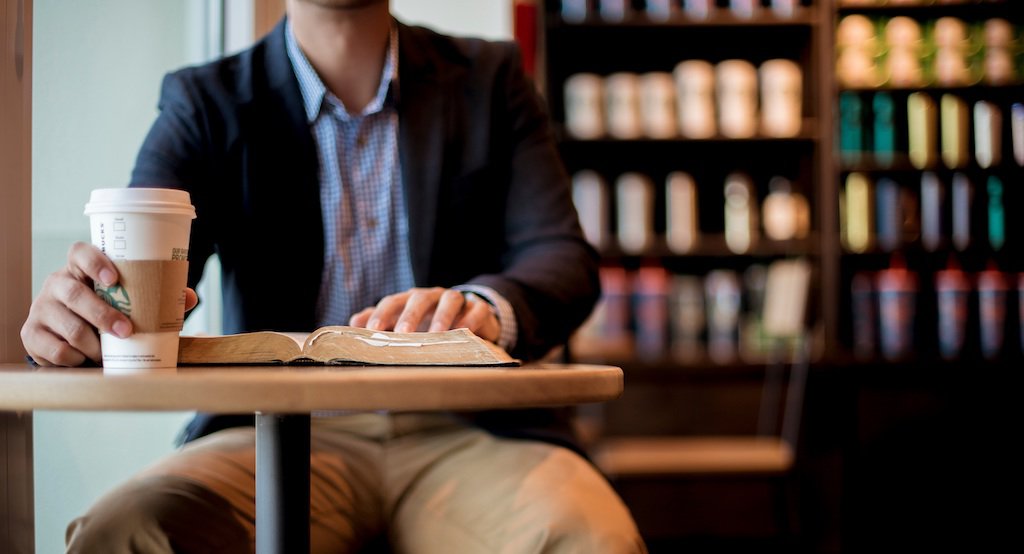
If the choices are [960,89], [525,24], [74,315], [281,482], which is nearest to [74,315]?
[74,315]


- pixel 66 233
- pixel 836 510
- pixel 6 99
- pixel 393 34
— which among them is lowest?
pixel 836 510

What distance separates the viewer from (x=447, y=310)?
98cm

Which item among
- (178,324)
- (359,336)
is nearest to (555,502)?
(359,336)

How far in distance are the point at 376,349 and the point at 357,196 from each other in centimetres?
61

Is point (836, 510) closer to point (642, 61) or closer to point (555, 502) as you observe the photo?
point (642, 61)

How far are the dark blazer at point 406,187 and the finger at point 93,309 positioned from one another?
43 centimetres

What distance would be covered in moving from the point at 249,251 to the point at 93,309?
1.78 ft

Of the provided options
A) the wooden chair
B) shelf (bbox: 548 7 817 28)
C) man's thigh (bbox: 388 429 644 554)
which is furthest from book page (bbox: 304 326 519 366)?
shelf (bbox: 548 7 817 28)

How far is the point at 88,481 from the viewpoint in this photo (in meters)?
1.41

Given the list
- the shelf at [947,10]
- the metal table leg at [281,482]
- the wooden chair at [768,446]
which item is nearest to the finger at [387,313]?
the metal table leg at [281,482]

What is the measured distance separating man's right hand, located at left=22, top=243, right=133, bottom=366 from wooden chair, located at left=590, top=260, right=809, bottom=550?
5.38 feet

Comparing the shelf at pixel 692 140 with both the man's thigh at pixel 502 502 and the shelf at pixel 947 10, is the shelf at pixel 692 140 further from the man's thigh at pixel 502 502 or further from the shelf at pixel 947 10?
the man's thigh at pixel 502 502

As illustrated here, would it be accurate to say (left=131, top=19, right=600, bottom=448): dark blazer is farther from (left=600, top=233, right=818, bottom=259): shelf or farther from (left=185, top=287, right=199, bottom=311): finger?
(left=600, top=233, right=818, bottom=259): shelf

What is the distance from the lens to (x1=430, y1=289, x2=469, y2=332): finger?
0.96 m
